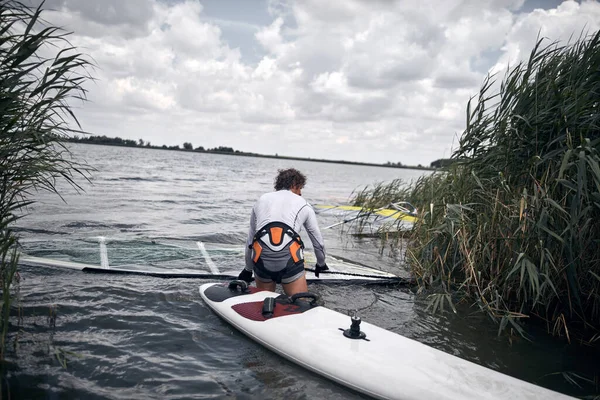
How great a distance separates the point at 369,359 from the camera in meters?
3.04

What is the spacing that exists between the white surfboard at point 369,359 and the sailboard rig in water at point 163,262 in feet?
5.71

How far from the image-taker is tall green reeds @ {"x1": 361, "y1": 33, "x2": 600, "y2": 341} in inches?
147

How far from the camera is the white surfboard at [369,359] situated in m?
2.75

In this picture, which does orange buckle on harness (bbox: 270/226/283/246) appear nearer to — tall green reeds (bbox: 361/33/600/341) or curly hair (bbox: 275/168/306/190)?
curly hair (bbox: 275/168/306/190)

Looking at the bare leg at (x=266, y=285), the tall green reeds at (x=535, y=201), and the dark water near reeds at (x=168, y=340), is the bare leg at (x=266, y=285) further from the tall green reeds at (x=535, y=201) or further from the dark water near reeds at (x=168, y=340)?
the tall green reeds at (x=535, y=201)

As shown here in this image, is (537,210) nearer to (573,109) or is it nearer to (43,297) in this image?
(573,109)

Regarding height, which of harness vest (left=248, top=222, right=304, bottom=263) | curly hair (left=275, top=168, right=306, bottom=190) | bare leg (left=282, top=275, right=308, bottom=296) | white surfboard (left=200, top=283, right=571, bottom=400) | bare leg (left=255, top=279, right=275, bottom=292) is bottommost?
white surfboard (left=200, top=283, right=571, bottom=400)

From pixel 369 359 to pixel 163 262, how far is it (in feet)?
12.7

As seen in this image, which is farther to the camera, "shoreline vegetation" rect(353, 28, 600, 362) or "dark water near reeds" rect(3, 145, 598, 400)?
"shoreline vegetation" rect(353, 28, 600, 362)

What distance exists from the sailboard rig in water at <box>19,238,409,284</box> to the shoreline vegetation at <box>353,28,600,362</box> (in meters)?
1.25

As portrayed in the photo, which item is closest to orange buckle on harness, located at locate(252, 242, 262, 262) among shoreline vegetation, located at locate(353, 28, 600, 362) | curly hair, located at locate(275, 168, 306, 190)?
curly hair, located at locate(275, 168, 306, 190)

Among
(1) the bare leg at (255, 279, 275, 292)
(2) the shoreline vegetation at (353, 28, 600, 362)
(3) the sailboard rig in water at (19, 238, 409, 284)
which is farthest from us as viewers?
(3) the sailboard rig in water at (19, 238, 409, 284)

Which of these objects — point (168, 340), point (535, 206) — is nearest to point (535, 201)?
point (535, 206)

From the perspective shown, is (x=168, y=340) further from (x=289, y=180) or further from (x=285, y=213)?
(x=289, y=180)
